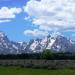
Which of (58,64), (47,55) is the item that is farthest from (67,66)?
(47,55)

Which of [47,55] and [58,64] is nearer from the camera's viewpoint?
[58,64]

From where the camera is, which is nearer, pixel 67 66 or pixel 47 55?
pixel 67 66

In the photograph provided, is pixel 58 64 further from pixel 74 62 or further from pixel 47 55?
pixel 47 55

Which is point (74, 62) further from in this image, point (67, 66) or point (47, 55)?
point (47, 55)

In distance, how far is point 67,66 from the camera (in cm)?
7000

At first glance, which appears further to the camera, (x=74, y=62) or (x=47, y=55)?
(x=47, y=55)

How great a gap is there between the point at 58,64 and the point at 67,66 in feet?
12.1

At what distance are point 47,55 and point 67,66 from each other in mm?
60183

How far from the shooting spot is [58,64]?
240 feet

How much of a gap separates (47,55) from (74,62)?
187 ft

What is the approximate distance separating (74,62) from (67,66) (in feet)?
12.7

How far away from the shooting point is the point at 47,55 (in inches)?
5123

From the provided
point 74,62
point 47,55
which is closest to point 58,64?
point 74,62

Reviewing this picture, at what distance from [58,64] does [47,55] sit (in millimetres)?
56891
